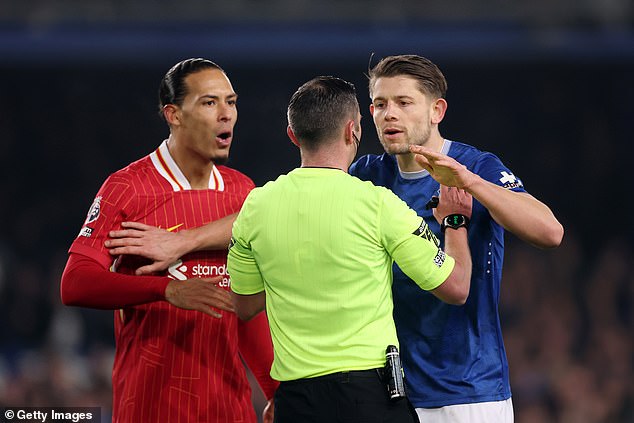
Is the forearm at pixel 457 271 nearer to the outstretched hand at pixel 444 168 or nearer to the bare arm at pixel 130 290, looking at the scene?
the outstretched hand at pixel 444 168

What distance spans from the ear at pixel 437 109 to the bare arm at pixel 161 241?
0.94 m

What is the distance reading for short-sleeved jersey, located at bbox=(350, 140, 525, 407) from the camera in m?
3.87

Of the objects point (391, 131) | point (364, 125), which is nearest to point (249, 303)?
point (391, 131)

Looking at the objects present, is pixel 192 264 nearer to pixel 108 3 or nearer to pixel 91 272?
pixel 91 272

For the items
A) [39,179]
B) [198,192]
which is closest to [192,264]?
[198,192]

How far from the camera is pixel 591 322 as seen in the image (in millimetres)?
10367

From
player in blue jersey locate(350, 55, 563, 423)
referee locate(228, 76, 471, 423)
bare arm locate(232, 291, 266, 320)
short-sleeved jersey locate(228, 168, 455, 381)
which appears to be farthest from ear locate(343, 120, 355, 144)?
bare arm locate(232, 291, 266, 320)

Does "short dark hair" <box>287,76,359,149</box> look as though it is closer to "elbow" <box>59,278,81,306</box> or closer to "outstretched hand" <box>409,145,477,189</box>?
"outstretched hand" <box>409,145,477,189</box>

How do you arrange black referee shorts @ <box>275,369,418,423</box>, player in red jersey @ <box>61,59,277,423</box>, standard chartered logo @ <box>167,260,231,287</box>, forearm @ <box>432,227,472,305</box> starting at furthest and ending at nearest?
standard chartered logo @ <box>167,260,231,287</box>
player in red jersey @ <box>61,59,277,423</box>
forearm @ <box>432,227,472,305</box>
black referee shorts @ <box>275,369,418,423</box>

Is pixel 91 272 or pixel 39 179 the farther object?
pixel 39 179

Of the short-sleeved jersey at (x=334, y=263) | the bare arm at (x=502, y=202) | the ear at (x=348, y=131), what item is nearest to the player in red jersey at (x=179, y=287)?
the short-sleeved jersey at (x=334, y=263)

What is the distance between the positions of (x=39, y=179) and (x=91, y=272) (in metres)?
8.11

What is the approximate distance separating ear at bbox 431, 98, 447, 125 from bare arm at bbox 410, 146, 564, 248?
44cm

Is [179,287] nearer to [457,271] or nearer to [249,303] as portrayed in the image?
[249,303]
